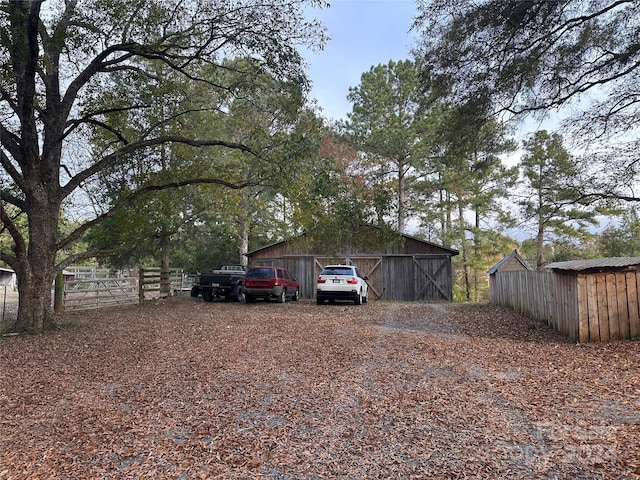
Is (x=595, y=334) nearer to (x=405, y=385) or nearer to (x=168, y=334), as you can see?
(x=405, y=385)

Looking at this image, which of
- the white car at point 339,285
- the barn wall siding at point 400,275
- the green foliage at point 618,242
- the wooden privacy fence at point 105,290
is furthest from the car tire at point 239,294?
the green foliage at point 618,242

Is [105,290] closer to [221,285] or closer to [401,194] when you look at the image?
[221,285]

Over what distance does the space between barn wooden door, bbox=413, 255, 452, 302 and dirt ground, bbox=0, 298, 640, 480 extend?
1186 cm

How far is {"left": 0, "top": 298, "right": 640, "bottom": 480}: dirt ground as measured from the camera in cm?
291

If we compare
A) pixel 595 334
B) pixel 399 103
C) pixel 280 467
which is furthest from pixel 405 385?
pixel 399 103

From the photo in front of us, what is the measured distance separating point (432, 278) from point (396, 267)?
1.84 m

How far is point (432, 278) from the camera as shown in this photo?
64.5ft

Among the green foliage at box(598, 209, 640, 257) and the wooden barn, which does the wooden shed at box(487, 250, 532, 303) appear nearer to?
the wooden barn

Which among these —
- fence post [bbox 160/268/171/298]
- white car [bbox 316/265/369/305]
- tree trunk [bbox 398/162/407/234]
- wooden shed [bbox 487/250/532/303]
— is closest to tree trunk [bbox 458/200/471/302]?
tree trunk [bbox 398/162/407/234]

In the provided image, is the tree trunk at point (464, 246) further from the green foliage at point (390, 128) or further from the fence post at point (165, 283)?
the fence post at point (165, 283)

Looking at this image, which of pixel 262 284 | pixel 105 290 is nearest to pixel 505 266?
pixel 262 284

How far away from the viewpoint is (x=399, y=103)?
2419cm

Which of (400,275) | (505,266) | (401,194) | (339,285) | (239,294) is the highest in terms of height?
(401,194)

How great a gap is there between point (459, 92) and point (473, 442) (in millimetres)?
7393
